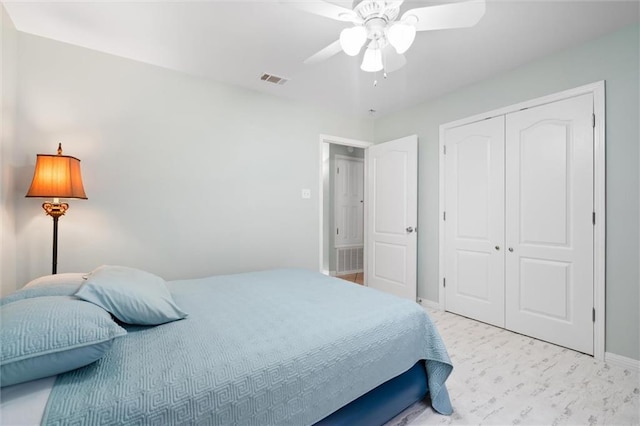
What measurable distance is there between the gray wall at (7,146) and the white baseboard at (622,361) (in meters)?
4.39

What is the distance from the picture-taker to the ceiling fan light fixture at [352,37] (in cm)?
156

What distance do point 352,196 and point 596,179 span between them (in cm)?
362

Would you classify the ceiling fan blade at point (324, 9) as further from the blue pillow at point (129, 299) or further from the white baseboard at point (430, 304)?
the white baseboard at point (430, 304)

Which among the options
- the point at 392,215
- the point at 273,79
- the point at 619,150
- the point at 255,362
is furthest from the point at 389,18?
the point at 392,215

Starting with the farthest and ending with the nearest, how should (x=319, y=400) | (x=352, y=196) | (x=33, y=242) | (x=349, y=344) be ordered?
(x=352, y=196)
(x=33, y=242)
(x=349, y=344)
(x=319, y=400)

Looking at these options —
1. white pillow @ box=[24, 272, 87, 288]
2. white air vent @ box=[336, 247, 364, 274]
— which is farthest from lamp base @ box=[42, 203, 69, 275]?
white air vent @ box=[336, 247, 364, 274]

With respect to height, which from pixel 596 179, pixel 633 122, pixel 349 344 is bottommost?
pixel 349 344

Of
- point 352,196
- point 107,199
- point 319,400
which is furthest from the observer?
point 352,196

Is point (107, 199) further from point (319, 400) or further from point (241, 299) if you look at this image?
point (319, 400)

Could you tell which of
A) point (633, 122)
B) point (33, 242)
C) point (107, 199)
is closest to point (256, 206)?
point (107, 199)

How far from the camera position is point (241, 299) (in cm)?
179

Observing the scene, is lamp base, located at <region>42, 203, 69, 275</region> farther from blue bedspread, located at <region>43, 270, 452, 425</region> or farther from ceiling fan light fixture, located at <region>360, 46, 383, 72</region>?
ceiling fan light fixture, located at <region>360, 46, 383, 72</region>

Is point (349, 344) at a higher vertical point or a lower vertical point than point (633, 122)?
lower

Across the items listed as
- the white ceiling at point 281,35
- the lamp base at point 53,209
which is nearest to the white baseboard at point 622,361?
the white ceiling at point 281,35
